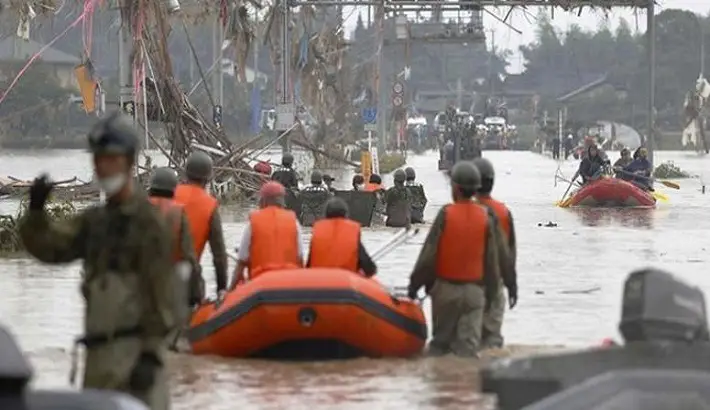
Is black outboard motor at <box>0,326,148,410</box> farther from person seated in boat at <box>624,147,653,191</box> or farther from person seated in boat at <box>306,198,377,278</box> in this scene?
person seated in boat at <box>624,147,653,191</box>

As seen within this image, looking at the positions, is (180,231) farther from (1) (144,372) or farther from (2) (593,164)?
(2) (593,164)

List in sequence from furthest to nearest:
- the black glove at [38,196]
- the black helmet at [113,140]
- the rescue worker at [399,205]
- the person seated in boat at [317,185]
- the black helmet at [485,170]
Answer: the rescue worker at [399,205] < the person seated in boat at [317,185] < the black helmet at [485,170] < the black glove at [38,196] < the black helmet at [113,140]

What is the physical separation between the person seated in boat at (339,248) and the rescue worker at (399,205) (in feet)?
50.3

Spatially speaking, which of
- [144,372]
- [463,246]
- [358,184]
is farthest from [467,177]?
[358,184]

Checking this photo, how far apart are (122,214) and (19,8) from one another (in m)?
22.9

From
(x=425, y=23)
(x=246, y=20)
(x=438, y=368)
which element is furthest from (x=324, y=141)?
(x=438, y=368)

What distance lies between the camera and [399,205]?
3095cm

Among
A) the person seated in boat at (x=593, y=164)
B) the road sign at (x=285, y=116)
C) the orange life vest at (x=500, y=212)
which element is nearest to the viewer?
the orange life vest at (x=500, y=212)

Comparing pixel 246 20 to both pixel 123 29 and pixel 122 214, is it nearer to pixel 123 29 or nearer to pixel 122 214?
pixel 123 29

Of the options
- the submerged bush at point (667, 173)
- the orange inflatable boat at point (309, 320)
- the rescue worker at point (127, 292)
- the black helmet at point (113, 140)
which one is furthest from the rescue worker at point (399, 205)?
the submerged bush at point (667, 173)

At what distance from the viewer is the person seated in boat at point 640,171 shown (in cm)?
4203

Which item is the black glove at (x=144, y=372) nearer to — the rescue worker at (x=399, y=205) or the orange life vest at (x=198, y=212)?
the orange life vest at (x=198, y=212)

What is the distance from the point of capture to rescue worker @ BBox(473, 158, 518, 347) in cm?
1511

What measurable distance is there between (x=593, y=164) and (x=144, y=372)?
32.1 metres
